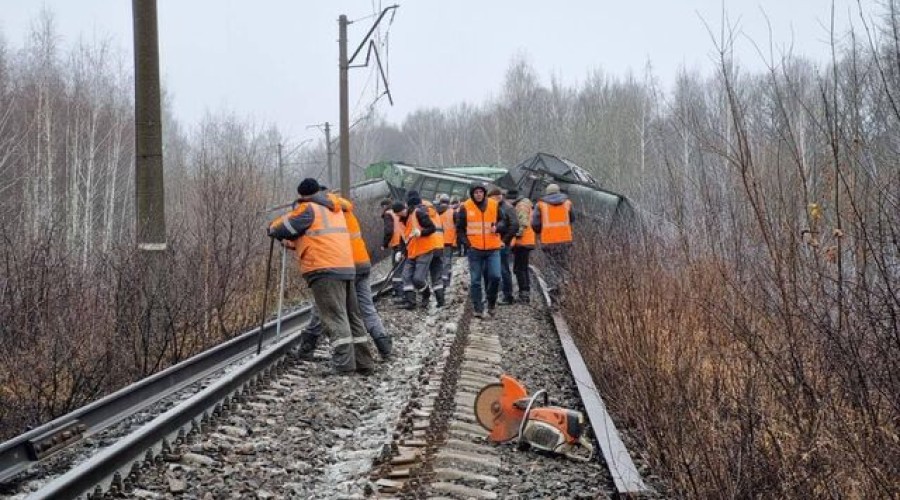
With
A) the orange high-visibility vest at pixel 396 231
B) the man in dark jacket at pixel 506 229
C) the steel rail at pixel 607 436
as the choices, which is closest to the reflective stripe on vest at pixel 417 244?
the man in dark jacket at pixel 506 229

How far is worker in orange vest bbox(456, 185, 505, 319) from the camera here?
40.2ft

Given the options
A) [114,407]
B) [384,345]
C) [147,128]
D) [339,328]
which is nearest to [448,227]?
[384,345]

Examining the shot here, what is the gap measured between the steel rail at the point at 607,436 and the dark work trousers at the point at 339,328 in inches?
80.9

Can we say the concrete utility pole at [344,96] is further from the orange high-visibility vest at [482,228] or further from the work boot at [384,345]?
the work boot at [384,345]

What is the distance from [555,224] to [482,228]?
1729 mm

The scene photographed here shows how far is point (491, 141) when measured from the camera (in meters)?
73.8

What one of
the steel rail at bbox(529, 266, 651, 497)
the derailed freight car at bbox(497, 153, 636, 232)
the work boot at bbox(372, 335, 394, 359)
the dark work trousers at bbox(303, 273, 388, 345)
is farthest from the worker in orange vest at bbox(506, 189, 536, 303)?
the derailed freight car at bbox(497, 153, 636, 232)

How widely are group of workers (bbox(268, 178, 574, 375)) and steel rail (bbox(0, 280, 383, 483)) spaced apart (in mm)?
906

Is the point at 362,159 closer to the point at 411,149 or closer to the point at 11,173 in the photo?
the point at 411,149

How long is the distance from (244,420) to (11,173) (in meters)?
30.7

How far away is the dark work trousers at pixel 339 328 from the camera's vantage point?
806 centimetres

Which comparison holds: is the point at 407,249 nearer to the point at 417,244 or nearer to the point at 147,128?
the point at 417,244

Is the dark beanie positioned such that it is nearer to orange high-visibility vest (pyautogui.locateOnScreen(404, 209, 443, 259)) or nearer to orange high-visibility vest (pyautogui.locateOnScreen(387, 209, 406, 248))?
orange high-visibility vest (pyautogui.locateOnScreen(404, 209, 443, 259))

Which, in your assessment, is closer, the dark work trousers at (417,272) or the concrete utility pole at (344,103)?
the dark work trousers at (417,272)
